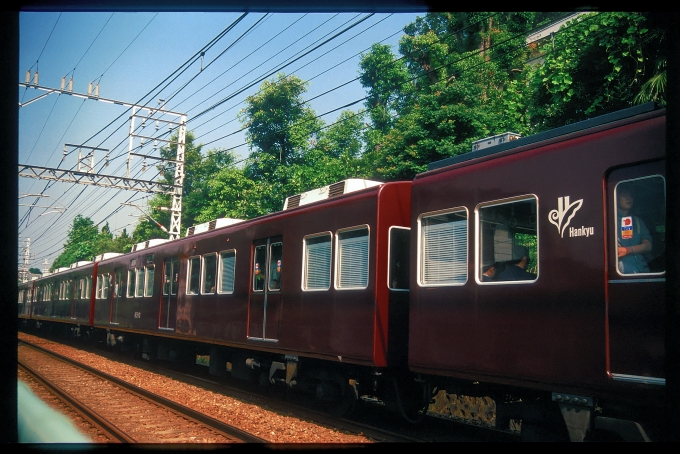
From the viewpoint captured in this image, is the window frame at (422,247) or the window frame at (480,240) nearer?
the window frame at (480,240)

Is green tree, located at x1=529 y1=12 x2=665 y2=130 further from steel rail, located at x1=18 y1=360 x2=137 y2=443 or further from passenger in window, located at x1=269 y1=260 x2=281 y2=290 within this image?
steel rail, located at x1=18 y1=360 x2=137 y2=443

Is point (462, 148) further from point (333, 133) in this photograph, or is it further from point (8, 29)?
point (333, 133)

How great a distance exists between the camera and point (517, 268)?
5996mm

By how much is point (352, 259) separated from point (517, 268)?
2.91 metres

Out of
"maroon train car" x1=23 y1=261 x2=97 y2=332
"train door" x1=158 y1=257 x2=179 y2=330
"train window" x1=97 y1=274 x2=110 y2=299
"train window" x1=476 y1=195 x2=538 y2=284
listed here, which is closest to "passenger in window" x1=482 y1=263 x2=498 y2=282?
"train window" x1=476 y1=195 x2=538 y2=284

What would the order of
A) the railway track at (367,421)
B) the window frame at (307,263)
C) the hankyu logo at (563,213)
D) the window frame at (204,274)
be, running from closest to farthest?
the hankyu logo at (563,213) → the railway track at (367,421) → the window frame at (307,263) → the window frame at (204,274)

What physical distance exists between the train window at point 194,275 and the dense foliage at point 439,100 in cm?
526

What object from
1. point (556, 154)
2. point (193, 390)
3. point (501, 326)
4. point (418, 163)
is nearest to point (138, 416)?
point (193, 390)

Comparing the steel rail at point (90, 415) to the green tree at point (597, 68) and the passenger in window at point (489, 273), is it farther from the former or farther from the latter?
the green tree at point (597, 68)

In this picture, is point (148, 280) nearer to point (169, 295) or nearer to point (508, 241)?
point (169, 295)

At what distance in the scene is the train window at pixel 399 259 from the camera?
26.1ft

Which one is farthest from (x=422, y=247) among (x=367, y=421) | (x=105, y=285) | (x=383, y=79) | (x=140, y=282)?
(x=383, y=79)

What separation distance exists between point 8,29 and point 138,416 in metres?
7.50

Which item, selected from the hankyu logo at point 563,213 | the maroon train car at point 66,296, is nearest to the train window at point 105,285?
the maroon train car at point 66,296
